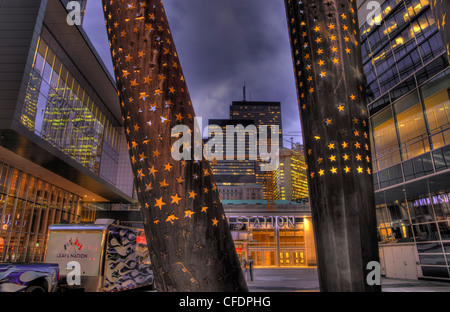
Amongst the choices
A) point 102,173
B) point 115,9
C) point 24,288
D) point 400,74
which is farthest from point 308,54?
point 102,173

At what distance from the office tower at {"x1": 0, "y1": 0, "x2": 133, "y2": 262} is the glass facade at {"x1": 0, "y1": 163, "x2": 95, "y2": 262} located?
7 cm

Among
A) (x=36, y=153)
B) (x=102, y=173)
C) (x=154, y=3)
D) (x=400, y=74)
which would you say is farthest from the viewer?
(x=102, y=173)

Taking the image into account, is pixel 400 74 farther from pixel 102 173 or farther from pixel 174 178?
pixel 102 173

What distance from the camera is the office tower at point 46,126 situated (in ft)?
66.9

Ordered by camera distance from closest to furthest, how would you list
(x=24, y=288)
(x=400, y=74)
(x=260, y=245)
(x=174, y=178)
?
(x=174, y=178)
(x=24, y=288)
(x=400, y=74)
(x=260, y=245)

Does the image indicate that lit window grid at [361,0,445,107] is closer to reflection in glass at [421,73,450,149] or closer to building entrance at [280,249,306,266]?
reflection in glass at [421,73,450,149]

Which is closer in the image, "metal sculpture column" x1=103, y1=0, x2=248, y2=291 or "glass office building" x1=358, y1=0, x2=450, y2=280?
"metal sculpture column" x1=103, y1=0, x2=248, y2=291

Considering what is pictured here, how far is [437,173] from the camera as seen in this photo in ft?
53.0

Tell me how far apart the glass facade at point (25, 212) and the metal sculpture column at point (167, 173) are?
2619 centimetres

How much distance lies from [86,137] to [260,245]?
2667 cm

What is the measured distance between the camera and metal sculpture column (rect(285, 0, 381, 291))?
6.68ft

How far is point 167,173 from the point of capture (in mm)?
1970

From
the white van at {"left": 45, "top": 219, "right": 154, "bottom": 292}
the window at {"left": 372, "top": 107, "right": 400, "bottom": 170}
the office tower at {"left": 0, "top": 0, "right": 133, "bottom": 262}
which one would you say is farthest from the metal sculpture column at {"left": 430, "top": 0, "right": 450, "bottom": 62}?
the office tower at {"left": 0, "top": 0, "right": 133, "bottom": 262}

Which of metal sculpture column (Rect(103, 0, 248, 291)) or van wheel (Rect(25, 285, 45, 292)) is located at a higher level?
Answer: metal sculpture column (Rect(103, 0, 248, 291))
